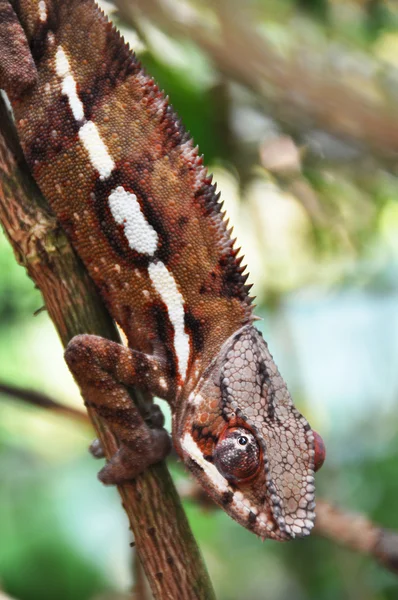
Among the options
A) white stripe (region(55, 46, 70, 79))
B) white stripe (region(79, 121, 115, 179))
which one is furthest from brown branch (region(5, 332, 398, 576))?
white stripe (region(55, 46, 70, 79))

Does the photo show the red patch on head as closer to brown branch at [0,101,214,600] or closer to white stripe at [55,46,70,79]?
brown branch at [0,101,214,600]

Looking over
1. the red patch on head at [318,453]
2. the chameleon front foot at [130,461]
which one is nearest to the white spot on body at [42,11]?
the chameleon front foot at [130,461]

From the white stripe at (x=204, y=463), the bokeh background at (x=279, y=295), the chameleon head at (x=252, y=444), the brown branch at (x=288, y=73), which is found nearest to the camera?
the brown branch at (x=288, y=73)


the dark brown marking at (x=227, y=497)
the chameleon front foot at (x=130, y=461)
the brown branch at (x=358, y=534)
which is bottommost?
the brown branch at (x=358, y=534)

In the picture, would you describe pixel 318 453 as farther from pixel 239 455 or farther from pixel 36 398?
pixel 36 398

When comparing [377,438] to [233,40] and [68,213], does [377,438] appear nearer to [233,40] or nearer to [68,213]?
[68,213]

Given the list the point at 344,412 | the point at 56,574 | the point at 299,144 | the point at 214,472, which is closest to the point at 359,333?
the point at 344,412

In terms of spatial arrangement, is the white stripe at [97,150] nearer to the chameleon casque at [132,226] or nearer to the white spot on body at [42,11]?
the chameleon casque at [132,226]

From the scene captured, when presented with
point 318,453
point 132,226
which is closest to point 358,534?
point 318,453
